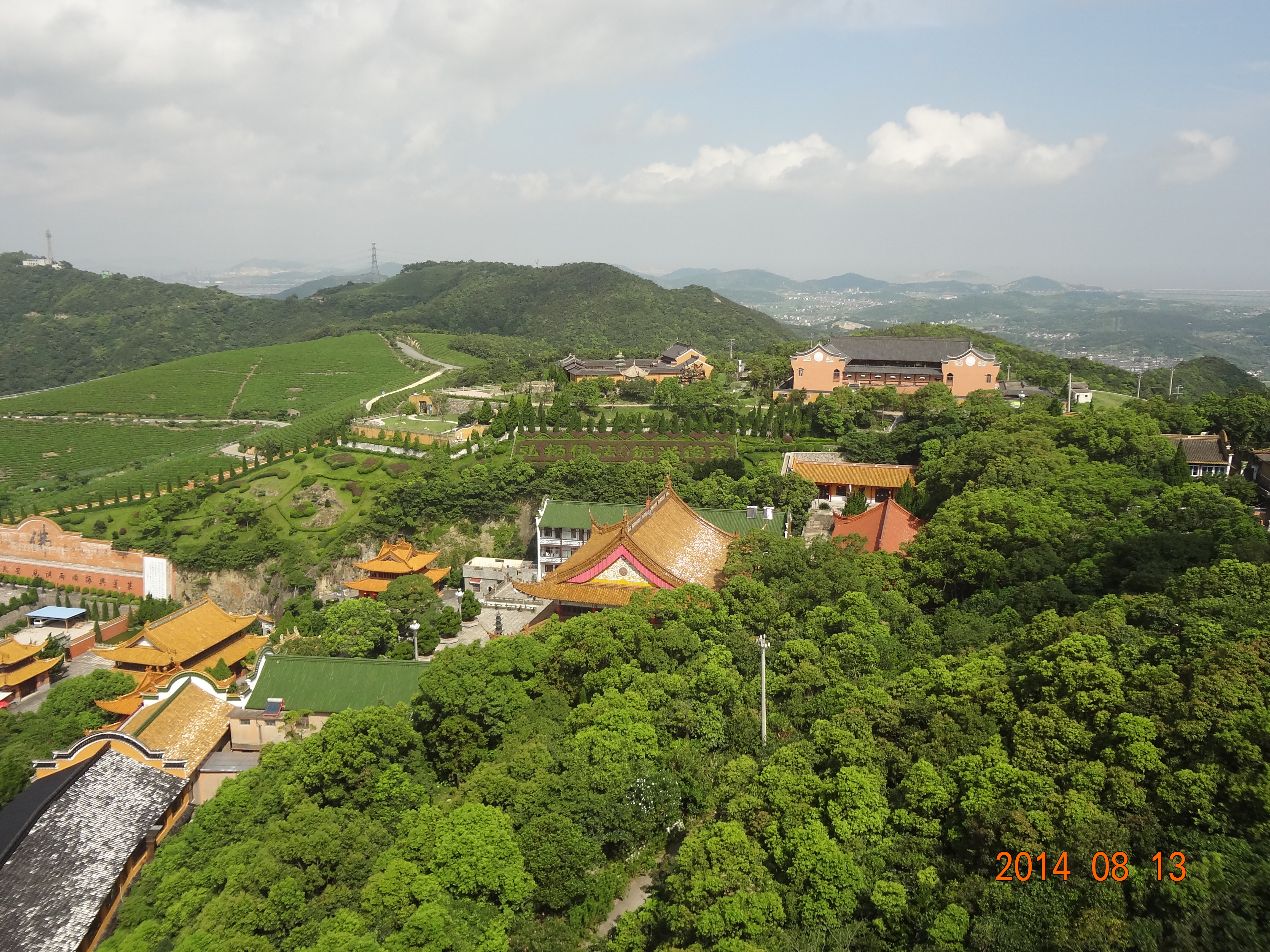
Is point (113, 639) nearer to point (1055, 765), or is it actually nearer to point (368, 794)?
point (368, 794)

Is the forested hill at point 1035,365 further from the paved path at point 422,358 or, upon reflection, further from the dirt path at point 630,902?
the dirt path at point 630,902

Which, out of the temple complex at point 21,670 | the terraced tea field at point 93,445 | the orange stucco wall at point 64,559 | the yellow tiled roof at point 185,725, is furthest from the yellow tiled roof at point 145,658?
the terraced tea field at point 93,445

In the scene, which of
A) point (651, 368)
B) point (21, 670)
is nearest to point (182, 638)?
point (21, 670)

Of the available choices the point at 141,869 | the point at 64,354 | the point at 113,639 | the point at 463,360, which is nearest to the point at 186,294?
the point at 64,354

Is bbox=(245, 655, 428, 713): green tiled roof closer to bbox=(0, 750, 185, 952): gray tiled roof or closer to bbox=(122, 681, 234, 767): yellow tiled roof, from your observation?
bbox=(122, 681, 234, 767): yellow tiled roof

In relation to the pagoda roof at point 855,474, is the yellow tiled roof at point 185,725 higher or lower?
lower

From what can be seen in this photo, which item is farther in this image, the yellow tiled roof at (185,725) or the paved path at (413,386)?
the paved path at (413,386)

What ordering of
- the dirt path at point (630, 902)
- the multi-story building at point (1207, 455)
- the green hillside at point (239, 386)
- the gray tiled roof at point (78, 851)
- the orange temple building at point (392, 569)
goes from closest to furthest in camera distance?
the dirt path at point (630, 902) → the gray tiled roof at point (78, 851) → the orange temple building at point (392, 569) → the multi-story building at point (1207, 455) → the green hillside at point (239, 386)

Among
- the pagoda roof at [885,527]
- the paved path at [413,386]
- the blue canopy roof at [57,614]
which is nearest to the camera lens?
the pagoda roof at [885,527]
